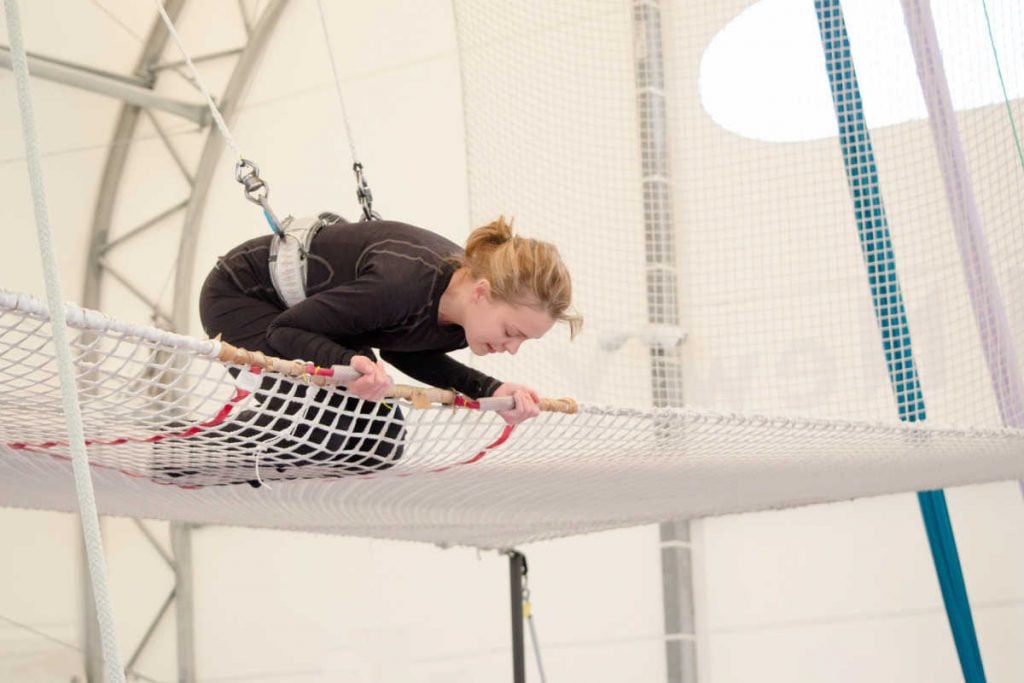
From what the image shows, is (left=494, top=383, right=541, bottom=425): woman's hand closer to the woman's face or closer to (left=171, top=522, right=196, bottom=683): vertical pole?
the woman's face

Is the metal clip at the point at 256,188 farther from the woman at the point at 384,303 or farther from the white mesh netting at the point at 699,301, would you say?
the white mesh netting at the point at 699,301

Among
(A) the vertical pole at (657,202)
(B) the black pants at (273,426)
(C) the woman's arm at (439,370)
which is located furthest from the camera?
(A) the vertical pole at (657,202)

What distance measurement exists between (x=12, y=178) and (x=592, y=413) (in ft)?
12.4

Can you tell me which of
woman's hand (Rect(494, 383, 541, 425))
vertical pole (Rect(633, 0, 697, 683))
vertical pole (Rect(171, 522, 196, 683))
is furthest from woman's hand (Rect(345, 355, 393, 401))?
vertical pole (Rect(171, 522, 196, 683))

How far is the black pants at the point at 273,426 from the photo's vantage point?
140 centimetres

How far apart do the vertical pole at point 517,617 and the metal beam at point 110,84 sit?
3015 mm

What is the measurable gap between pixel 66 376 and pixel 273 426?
69 cm

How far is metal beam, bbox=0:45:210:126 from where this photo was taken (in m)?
4.69

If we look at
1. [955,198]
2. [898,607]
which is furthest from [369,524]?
[898,607]

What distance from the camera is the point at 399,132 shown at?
4.43 meters

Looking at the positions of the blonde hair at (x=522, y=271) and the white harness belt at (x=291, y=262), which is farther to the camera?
the white harness belt at (x=291, y=262)

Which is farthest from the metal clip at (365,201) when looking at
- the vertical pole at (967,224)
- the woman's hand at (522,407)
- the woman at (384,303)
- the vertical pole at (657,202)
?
the vertical pole at (657,202)

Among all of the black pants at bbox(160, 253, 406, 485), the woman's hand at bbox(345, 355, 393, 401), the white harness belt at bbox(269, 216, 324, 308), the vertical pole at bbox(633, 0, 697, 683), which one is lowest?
the woman's hand at bbox(345, 355, 393, 401)

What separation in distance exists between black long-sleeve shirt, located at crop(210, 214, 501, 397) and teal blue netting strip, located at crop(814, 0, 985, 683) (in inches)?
50.3
